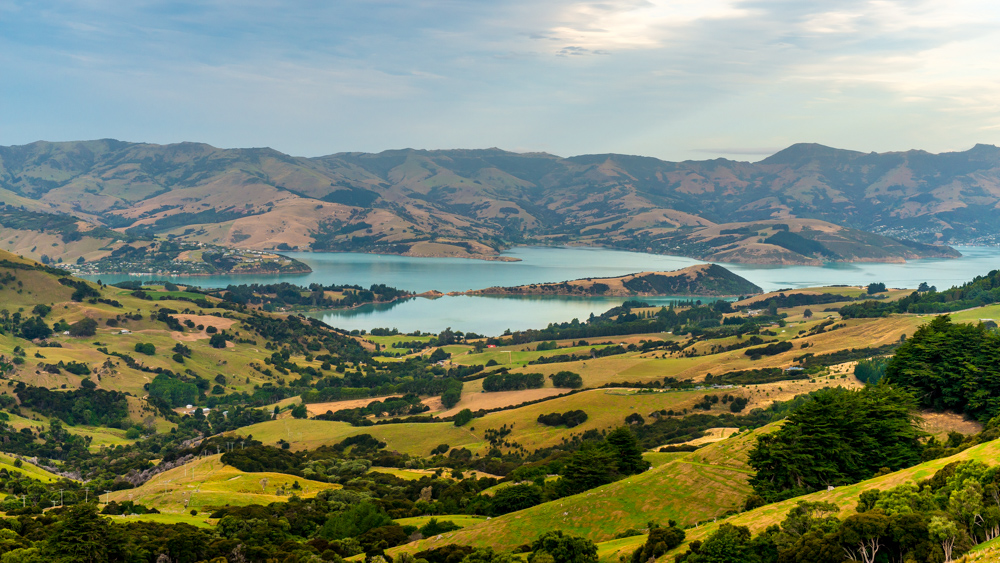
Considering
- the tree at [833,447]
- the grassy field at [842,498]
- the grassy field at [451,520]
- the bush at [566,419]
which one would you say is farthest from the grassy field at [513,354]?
the grassy field at [842,498]

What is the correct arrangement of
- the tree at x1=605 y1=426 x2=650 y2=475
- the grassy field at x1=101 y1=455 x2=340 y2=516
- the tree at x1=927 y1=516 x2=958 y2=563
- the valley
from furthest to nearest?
the grassy field at x1=101 y1=455 x2=340 y2=516
the tree at x1=605 y1=426 x2=650 y2=475
the valley
the tree at x1=927 y1=516 x2=958 y2=563

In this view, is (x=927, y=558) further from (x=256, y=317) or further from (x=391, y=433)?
(x=256, y=317)

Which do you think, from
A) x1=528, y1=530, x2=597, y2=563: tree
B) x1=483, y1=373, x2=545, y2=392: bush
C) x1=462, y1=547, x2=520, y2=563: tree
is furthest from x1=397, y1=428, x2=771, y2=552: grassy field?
x1=483, y1=373, x2=545, y2=392: bush

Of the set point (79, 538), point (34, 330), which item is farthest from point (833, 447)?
point (34, 330)

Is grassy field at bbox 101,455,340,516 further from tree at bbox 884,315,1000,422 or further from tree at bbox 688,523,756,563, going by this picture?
tree at bbox 884,315,1000,422

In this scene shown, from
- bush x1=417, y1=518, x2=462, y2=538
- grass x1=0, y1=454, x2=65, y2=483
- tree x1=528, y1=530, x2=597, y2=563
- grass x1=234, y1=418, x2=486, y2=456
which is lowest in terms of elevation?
grass x1=234, y1=418, x2=486, y2=456

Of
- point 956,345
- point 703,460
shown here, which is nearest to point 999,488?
point 703,460

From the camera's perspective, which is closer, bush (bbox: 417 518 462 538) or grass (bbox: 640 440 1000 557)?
grass (bbox: 640 440 1000 557)

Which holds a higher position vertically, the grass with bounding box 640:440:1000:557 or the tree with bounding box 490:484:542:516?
the grass with bounding box 640:440:1000:557
